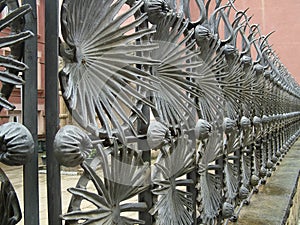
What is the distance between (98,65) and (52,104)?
0.09 meters

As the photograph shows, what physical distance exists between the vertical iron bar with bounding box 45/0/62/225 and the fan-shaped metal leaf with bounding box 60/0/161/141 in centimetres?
1

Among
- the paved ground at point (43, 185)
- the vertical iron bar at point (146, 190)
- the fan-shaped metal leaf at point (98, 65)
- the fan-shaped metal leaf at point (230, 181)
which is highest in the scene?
the fan-shaped metal leaf at point (98, 65)

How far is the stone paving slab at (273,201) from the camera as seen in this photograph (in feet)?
3.93

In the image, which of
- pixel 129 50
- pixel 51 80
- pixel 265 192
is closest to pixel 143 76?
pixel 129 50

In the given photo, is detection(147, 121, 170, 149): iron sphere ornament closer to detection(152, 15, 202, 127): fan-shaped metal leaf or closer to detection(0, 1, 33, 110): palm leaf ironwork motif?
detection(152, 15, 202, 127): fan-shaped metal leaf

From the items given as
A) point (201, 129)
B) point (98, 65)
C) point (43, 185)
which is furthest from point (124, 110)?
point (43, 185)

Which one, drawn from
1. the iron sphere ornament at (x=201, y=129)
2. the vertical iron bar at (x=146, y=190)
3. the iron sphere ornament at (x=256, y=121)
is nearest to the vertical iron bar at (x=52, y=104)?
the vertical iron bar at (x=146, y=190)

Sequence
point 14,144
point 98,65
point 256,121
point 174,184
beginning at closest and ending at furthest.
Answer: point 14,144 < point 98,65 < point 174,184 < point 256,121

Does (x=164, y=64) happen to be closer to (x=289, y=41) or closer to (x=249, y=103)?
(x=249, y=103)

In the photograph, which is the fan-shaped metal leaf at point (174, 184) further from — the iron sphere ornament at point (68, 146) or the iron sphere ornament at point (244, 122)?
the iron sphere ornament at point (244, 122)

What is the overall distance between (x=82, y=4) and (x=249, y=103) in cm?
98

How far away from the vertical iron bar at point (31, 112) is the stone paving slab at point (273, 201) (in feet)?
2.90

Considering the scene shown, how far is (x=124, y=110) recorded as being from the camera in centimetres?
53

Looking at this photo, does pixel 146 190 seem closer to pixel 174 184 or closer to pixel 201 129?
pixel 174 184
